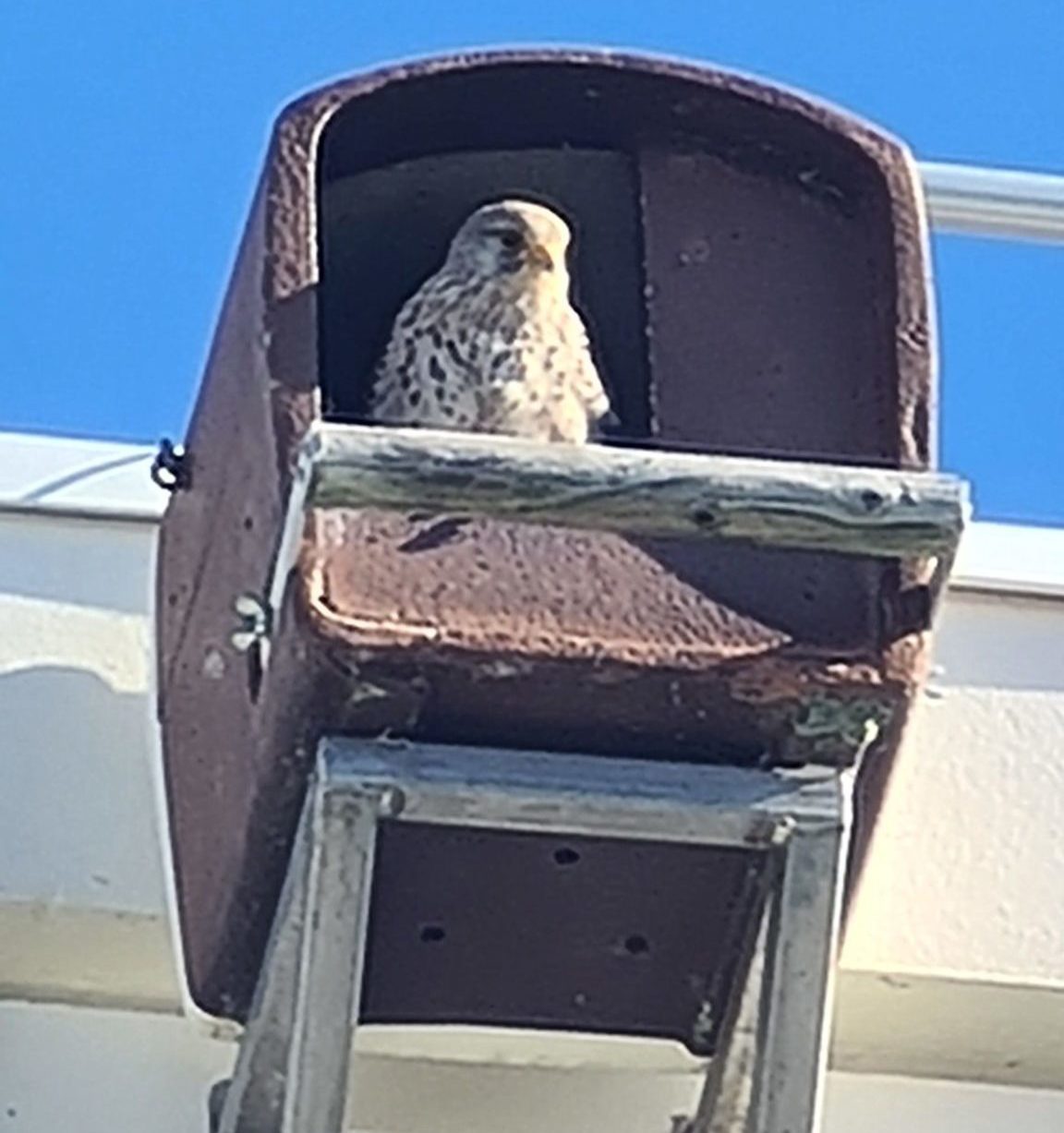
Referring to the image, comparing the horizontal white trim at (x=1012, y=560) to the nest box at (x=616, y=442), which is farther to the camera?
the horizontal white trim at (x=1012, y=560)

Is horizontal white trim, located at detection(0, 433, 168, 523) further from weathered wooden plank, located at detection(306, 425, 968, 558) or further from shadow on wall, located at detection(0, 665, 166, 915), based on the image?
weathered wooden plank, located at detection(306, 425, 968, 558)

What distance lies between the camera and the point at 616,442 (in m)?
2.36

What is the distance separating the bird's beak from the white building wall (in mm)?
260

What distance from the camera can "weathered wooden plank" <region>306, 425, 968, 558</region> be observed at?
1.71 metres

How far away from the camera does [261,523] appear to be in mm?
1957

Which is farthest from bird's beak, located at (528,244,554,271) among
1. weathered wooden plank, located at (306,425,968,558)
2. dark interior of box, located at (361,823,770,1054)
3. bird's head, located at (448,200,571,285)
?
weathered wooden plank, located at (306,425,968,558)

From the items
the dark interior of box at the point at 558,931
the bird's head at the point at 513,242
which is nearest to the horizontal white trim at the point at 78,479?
the bird's head at the point at 513,242

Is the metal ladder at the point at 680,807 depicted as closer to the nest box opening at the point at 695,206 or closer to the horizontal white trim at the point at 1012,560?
the nest box opening at the point at 695,206

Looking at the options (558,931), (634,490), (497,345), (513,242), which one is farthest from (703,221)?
(634,490)

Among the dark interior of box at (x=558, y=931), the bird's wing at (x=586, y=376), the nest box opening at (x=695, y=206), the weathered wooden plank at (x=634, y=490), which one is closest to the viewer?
the weathered wooden plank at (x=634, y=490)

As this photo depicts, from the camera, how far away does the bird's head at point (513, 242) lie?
7.62 ft

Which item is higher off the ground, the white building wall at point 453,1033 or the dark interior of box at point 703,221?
the dark interior of box at point 703,221

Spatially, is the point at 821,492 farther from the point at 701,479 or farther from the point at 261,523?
the point at 261,523

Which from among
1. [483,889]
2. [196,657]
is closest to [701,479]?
[483,889]
